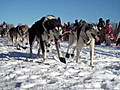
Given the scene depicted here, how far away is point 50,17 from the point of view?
17.6ft

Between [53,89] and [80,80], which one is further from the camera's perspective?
[80,80]

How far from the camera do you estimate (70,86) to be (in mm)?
2730

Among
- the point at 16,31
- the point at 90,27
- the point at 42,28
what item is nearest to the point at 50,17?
the point at 42,28

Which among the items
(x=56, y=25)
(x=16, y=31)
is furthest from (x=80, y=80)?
(x=16, y=31)

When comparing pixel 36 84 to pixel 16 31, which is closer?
pixel 36 84

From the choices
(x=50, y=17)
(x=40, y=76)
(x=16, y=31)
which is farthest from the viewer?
(x=16, y=31)

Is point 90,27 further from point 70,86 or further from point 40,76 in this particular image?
point 70,86

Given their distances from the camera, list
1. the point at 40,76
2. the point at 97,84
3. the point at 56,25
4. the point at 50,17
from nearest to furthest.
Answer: the point at 97,84 < the point at 40,76 < the point at 56,25 < the point at 50,17

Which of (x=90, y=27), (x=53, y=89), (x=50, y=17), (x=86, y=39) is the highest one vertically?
(x=50, y=17)

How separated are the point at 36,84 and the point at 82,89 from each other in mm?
766

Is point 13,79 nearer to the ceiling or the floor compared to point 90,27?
nearer to the floor

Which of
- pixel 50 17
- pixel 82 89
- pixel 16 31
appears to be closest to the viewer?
pixel 82 89

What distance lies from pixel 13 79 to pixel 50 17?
8.67 feet

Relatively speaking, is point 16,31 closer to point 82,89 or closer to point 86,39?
point 86,39
